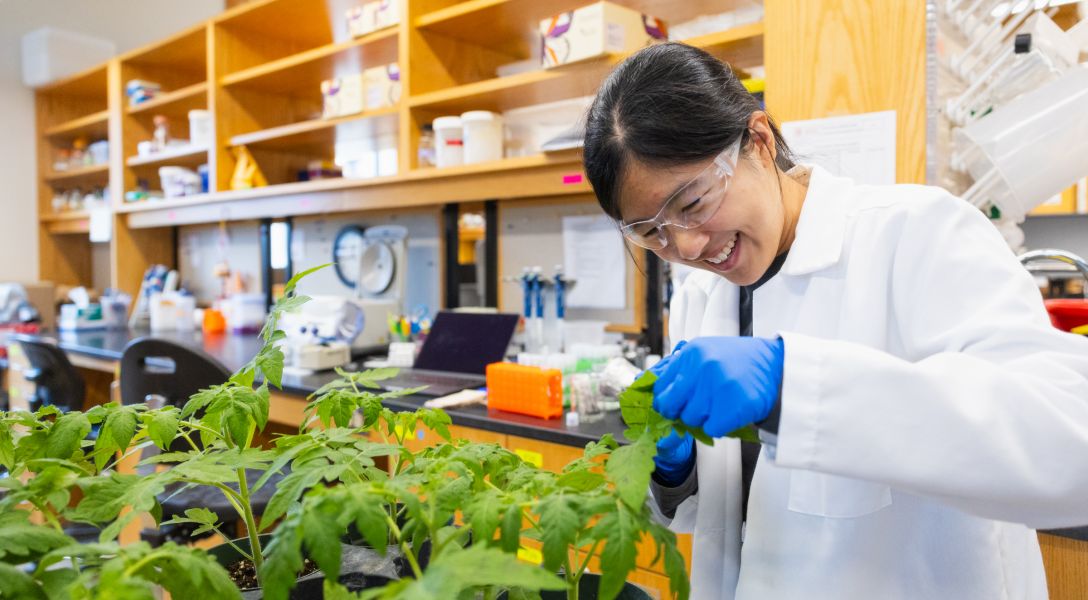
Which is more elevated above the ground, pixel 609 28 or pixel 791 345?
pixel 609 28

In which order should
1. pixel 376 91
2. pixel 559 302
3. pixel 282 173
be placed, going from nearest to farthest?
pixel 559 302 < pixel 376 91 < pixel 282 173

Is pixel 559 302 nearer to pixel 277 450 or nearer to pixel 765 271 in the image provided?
pixel 765 271

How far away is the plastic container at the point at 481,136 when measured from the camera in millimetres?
2400

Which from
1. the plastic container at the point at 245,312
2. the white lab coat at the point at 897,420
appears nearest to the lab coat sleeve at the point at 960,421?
the white lab coat at the point at 897,420

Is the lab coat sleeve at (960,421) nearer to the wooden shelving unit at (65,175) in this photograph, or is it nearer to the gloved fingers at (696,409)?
the gloved fingers at (696,409)

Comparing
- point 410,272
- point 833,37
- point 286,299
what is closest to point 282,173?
point 410,272

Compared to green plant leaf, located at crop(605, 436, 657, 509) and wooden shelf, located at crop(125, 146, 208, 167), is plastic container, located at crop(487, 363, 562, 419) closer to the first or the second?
green plant leaf, located at crop(605, 436, 657, 509)

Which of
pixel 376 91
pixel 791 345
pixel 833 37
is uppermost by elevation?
pixel 376 91

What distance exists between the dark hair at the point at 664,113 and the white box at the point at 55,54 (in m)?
4.68

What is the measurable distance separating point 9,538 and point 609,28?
1878 millimetres

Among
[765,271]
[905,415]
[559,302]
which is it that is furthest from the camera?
[559,302]

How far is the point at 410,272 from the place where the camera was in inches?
121

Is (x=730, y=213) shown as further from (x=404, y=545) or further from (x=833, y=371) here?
(x=404, y=545)

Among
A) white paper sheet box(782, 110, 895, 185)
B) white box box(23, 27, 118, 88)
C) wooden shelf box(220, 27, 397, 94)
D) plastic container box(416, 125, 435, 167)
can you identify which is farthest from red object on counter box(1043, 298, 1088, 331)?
white box box(23, 27, 118, 88)
